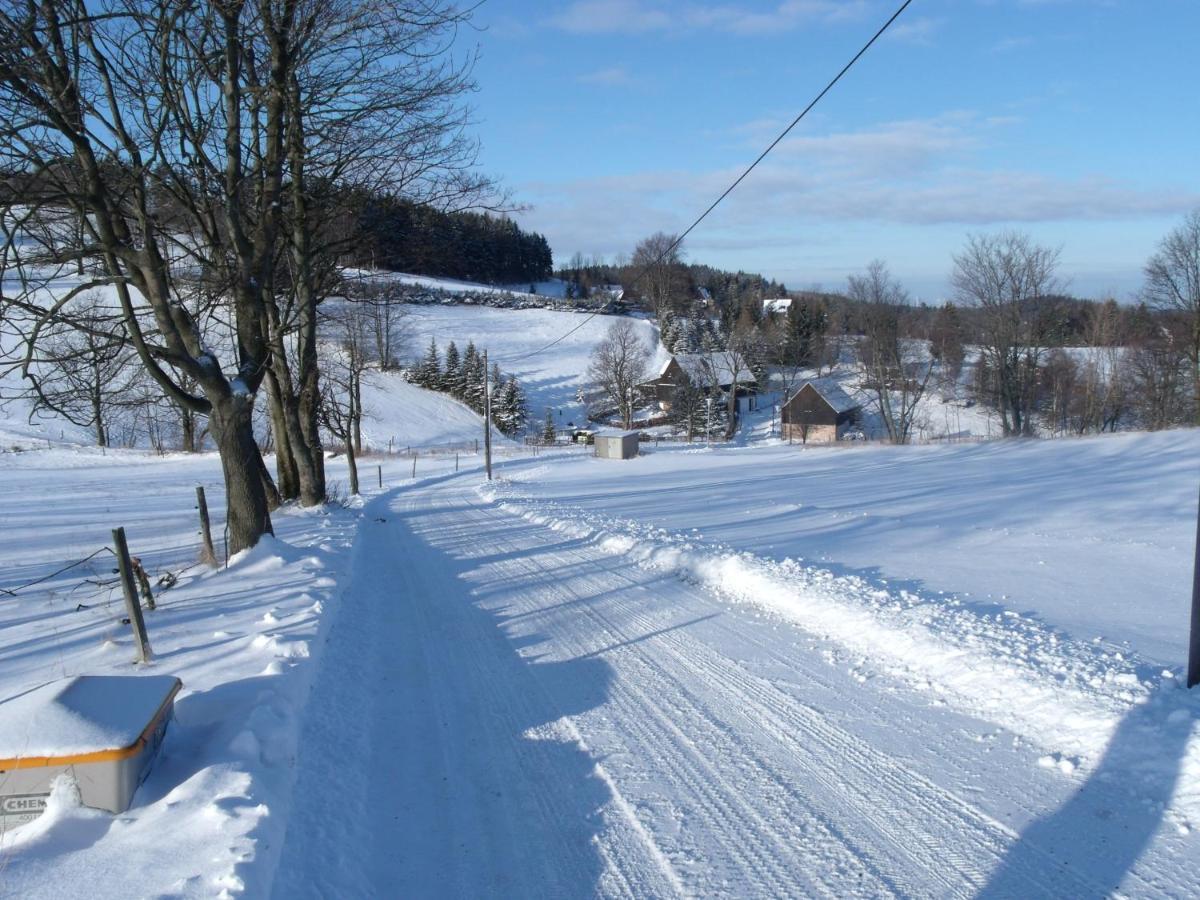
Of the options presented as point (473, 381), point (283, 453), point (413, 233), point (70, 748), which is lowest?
point (70, 748)

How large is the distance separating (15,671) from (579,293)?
113046mm

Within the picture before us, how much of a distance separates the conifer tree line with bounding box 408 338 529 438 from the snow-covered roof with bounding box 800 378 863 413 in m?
23.9

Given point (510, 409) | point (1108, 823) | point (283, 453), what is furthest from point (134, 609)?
point (510, 409)

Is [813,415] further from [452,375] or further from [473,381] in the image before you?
[452,375]

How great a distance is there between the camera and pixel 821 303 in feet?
321

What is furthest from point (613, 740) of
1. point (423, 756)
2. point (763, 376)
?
→ point (763, 376)

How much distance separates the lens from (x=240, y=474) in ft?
33.8

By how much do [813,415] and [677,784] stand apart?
61390 millimetres

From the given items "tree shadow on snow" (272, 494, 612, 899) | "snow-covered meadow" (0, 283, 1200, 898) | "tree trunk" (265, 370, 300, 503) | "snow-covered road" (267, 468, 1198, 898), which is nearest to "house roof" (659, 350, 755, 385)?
"tree trunk" (265, 370, 300, 503)

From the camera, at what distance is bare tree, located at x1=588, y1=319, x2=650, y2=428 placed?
2657 inches

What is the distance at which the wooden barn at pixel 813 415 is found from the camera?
206 ft

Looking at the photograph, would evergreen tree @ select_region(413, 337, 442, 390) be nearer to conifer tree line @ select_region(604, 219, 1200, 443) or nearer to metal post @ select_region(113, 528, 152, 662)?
conifer tree line @ select_region(604, 219, 1200, 443)

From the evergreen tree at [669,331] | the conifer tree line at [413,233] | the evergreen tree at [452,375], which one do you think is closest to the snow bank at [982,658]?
the conifer tree line at [413,233]

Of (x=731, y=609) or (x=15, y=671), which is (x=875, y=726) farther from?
(x=15, y=671)
